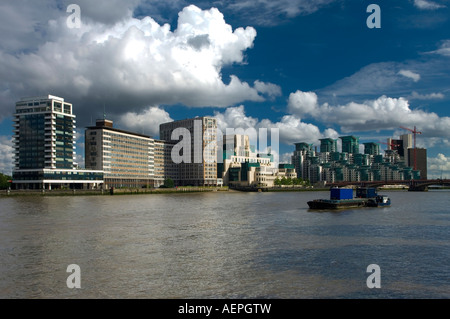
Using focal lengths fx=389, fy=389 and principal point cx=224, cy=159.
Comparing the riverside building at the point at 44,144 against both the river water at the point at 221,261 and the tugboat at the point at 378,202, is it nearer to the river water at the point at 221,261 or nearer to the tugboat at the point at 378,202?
the river water at the point at 221,261

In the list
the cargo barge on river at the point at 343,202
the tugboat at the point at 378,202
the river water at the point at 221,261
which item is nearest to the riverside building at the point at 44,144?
the cargo barge on river at the point at 343,202

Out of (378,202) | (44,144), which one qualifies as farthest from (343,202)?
(44,144)

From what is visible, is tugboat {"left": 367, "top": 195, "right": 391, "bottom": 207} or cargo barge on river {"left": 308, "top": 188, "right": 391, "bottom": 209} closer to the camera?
cargo barge on river {"left": 308, "top": 188, "right": 391, "bottom": 209}

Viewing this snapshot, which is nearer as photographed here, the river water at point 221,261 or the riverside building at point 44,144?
the river water at point 221,261

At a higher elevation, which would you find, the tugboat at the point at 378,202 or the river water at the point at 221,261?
the river water at the point at 221,261

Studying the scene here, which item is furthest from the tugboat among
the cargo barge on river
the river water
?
the river water

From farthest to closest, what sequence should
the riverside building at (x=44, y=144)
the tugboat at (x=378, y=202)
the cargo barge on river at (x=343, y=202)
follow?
the riverside building at (x=44, y=144) → the tugboat at (x=378, y=202) → the cargo barge on river at (x=343, y=202)

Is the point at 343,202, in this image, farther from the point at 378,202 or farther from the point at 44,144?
the point at 44,144

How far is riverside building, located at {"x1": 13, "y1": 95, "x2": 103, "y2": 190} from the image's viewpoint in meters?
167

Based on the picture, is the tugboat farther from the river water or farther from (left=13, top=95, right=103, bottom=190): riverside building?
(left=13, top=95, right=103, bottom=190): riverside building

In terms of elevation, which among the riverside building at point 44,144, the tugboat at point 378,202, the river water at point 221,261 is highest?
the riverside building at point 44,144

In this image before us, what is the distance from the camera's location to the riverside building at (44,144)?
6575 inches
